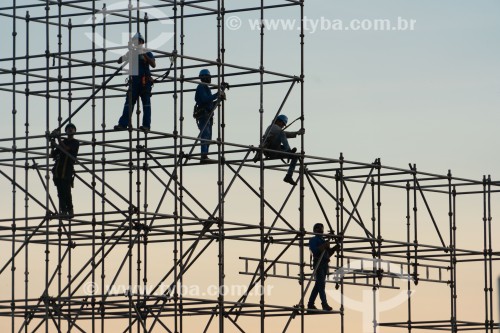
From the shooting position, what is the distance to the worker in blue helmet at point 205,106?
140ft

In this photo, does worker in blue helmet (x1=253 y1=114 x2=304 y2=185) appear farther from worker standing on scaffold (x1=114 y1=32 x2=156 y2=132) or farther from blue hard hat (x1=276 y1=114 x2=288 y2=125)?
worker standing on scaffold (x1=114 y1=32 x2=156 y2=132)

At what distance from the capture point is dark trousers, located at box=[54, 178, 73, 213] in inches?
1640

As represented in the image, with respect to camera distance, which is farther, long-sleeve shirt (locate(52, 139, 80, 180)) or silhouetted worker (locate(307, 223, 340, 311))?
silhouetted worker (locate(307, 223, 340, 311))

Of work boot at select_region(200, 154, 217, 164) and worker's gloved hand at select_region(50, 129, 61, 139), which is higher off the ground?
worker's gloved hand at select_region(50, 129, 61, 139)

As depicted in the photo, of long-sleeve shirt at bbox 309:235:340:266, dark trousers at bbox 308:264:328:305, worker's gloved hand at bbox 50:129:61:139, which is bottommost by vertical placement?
dark trousers at bbox 308:264:328:305

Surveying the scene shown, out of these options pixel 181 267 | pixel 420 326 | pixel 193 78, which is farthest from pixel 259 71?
pixel 420 326

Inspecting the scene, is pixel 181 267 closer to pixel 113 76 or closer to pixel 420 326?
pixel 113 76

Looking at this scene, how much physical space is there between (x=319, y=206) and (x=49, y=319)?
662cm

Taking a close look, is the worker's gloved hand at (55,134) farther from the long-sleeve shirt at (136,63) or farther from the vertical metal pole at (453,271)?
the vertical metal pole at (453,271)

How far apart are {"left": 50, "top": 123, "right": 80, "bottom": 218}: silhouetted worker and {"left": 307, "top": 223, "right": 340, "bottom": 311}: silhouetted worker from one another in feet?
19.0

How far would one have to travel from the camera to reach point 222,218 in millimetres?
42062

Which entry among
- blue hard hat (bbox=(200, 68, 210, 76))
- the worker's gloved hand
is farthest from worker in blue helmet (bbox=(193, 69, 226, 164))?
the worker's gloved hand

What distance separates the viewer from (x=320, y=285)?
44656 mm

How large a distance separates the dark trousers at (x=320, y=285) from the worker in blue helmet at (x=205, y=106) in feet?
13.4
